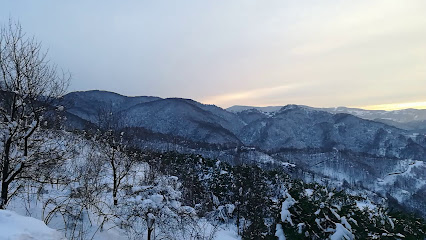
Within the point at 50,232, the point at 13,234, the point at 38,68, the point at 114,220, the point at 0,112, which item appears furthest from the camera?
the point at 114,220

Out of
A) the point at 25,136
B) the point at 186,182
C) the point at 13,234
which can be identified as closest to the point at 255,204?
the point at 186,182

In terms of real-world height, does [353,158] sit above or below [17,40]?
below

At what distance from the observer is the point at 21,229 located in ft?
12.1

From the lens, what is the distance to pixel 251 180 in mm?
38000

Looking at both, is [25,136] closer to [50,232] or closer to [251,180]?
[50,232]

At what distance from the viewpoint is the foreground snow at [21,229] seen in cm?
349

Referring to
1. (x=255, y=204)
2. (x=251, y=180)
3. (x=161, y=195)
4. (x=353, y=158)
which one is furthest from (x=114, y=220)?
(x=353, y=158)

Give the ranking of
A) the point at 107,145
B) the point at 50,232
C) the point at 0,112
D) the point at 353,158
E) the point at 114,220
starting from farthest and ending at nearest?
the point at 353,158
the point at 107,145
the point at 114,220
the point at 0,112
the point at 50,232

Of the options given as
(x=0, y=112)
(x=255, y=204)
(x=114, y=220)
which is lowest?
(x=255, y=204)

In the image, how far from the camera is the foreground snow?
3.49 metres

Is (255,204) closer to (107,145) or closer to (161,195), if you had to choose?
(107,145)

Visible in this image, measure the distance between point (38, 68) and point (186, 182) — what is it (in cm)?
2860

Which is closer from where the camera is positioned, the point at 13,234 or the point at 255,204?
the point at 13,234

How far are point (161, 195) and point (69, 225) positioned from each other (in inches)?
101
